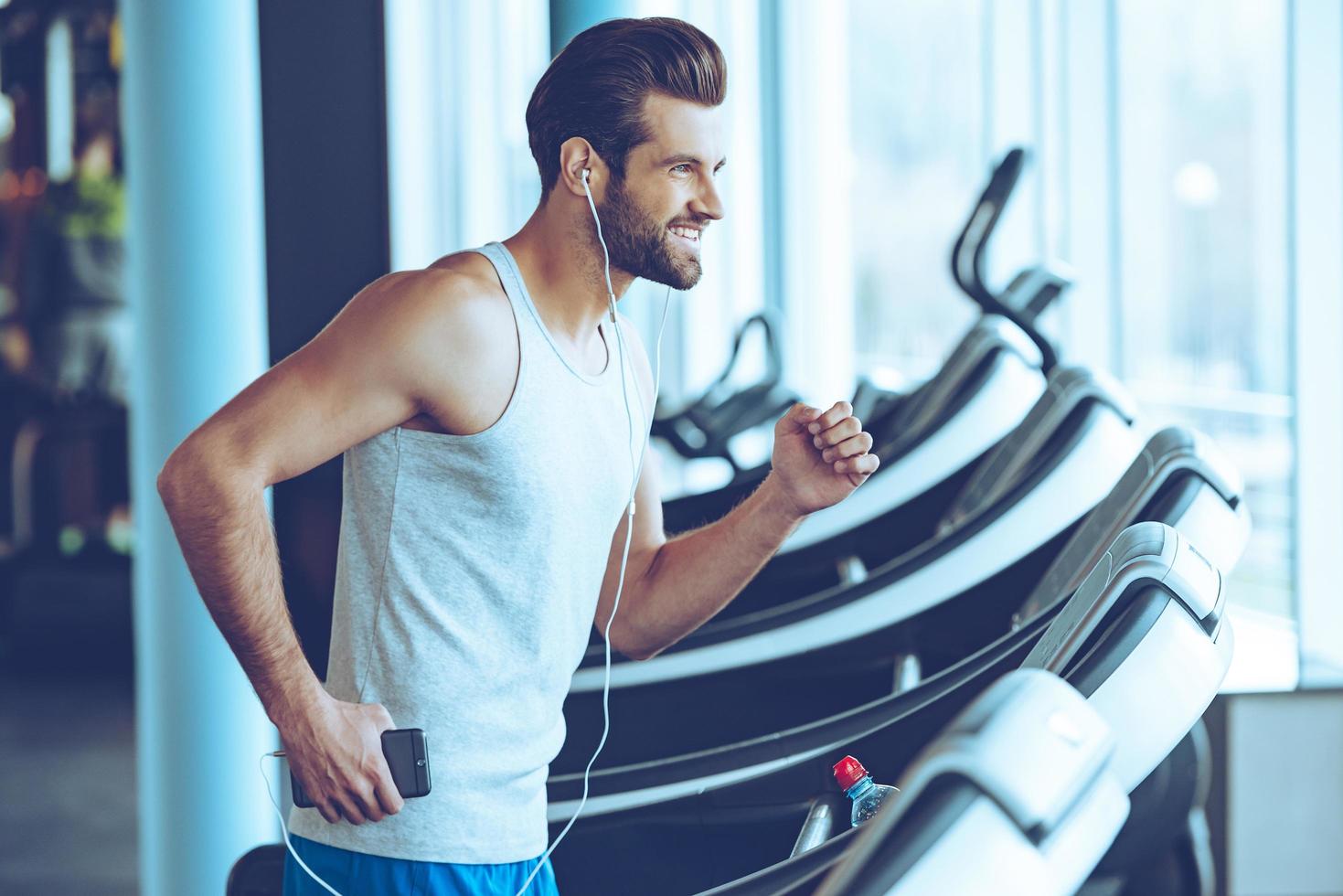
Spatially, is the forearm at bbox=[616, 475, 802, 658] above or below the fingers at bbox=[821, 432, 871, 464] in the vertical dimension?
below

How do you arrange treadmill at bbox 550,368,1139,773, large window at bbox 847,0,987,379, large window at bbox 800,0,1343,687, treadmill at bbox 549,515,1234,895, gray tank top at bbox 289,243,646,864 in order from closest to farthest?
treadmill at bbox 549,515,1234,895 → gray tank top at bbox 289,243,646,864 → treadmill at bbox 550,368,1139,773 → large window at bbox 800,0,1343,687 → large window at bbox 847,0,987,379

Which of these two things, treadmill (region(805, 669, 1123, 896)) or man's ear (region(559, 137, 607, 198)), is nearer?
treadmill (region(805, 669, 1123, 896))

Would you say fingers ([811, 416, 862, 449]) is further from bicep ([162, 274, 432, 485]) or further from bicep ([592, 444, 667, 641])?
bicep ([162, 274, 432, 485])

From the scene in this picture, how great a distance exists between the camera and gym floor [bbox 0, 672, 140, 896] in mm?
3896

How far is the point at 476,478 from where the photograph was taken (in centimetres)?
143

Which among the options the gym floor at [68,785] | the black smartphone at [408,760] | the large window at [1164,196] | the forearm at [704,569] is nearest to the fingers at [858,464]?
the forearm at [704,569]

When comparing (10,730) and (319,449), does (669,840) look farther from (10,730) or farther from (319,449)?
(10,730)

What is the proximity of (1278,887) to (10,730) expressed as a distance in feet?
14.8

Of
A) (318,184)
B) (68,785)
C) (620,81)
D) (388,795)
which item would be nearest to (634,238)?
(620,81)

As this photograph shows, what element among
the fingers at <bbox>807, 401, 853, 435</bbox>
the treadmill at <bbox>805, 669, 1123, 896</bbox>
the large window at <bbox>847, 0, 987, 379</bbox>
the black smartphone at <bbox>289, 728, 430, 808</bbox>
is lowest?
the black smartphone at <bbox>289, 728, 430, 808</bbox>

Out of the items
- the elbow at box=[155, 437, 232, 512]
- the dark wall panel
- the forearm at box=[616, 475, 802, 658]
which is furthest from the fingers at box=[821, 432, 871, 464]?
the dark wall panel

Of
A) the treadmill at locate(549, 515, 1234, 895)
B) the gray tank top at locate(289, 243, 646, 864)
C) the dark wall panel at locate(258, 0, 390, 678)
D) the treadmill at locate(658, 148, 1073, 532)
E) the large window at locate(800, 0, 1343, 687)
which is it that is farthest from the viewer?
the large window at locate(800, 0, 1343, 687)

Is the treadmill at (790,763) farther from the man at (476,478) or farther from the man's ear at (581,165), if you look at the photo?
the man's ear at (581,165)

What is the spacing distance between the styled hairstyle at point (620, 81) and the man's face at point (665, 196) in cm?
1
